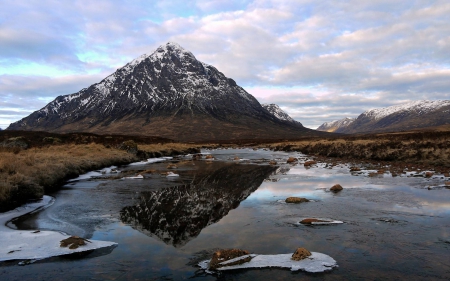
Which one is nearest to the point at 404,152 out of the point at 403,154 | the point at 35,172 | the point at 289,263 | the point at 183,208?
the point at 403,154

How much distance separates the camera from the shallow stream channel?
6648 mm

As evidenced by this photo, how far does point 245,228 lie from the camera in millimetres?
9727

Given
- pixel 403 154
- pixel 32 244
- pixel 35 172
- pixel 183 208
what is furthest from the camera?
pixel 403 154

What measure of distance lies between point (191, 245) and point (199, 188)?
8822 millimetres

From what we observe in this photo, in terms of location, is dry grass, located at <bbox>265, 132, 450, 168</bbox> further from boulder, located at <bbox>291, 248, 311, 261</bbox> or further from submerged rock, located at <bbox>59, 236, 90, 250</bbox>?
submerged rock, located at <bbox>59, 236, 90, 250</bbox>

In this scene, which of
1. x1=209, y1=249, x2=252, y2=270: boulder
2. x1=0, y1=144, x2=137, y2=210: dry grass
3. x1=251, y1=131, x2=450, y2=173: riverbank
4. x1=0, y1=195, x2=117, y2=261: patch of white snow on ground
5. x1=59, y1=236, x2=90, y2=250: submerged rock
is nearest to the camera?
x1=209, y1=249, x2=252, y2=270: boulder

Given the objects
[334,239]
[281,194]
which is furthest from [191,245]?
[281,194]

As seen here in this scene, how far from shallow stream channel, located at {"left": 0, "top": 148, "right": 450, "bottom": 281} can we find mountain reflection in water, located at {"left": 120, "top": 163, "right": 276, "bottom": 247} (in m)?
0.04

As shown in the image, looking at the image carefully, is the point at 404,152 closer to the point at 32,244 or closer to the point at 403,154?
the point at 403,154

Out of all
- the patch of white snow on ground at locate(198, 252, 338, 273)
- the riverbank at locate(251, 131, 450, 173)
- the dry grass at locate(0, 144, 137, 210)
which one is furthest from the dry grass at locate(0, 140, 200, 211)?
the riverbank at locate(251, 131, 450, 173)

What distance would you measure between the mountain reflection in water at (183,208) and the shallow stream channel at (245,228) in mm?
44

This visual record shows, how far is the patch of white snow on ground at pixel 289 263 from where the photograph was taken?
22.0ft

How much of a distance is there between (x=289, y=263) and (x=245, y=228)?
292 centimetres

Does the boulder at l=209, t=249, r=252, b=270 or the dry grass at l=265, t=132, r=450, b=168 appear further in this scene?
the dry grass at l=265, t=132, r=450, b=168
